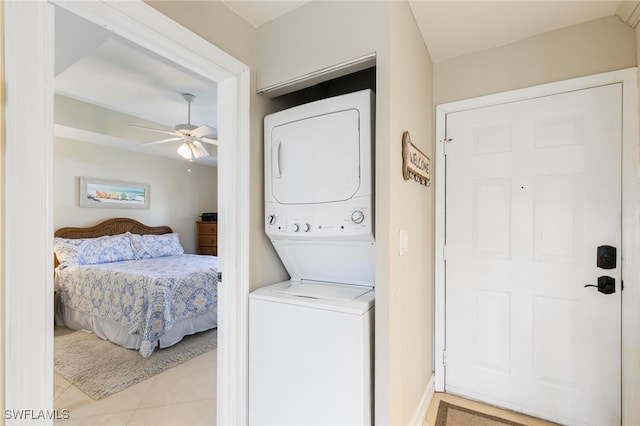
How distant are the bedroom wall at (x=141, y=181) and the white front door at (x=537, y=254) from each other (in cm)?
450

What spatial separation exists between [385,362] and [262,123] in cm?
140

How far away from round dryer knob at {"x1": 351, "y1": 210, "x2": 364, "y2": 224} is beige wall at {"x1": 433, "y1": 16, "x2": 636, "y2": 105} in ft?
4.39

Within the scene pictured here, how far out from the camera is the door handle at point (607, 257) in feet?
5.71

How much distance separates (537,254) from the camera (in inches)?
76.9

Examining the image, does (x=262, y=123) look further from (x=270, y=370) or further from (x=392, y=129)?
(x=270, y=370)

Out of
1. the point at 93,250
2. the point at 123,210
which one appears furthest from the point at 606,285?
the point at 123,210

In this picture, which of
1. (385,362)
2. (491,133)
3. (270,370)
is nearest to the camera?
(385,362)

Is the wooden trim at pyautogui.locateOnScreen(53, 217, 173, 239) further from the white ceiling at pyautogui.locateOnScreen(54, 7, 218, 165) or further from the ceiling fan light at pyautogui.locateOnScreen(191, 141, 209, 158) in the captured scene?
the ceiling fan light at pyautogui.locateOnScreen(191, 141, 209, 158)

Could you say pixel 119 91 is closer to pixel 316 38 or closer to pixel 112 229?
pixel 112 229

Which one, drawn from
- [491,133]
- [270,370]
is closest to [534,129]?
[491,133]

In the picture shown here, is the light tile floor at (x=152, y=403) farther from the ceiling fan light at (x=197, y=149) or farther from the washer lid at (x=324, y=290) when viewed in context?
the ceiling fan light at (x=197, y=149)

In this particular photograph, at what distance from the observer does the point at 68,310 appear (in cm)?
356

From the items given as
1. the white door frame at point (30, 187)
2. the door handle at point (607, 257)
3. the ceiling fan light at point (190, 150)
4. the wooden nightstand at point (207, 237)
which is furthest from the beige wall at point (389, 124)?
the wooden nightstand at point (207, 237)

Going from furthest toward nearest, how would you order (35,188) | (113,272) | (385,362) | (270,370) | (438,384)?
1. (113,272)
2. (438,384)
3. (270,370)
4. (385,362)
5. (35,188)
